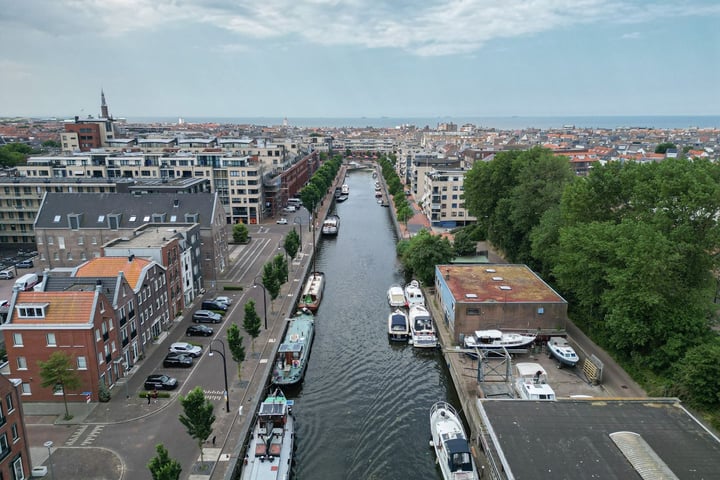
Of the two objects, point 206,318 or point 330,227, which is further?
point 330,227

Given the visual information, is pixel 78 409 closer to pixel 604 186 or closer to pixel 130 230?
pixel 130 230

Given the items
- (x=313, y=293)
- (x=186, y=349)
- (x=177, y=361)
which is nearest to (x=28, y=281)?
(x=186, y=349)

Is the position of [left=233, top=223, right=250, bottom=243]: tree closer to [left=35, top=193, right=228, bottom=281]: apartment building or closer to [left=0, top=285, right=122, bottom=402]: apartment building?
[left=35, top=193, right=228, bottom=281]: apartment building

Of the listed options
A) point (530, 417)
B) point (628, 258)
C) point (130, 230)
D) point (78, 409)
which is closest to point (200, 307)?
point (130, 230)

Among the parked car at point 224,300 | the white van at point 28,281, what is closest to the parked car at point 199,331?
the parked car at point 224,300

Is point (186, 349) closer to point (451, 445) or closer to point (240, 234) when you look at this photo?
point (451, 445)

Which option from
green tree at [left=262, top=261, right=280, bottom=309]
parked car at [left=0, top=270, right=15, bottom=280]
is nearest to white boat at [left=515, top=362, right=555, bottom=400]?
green tree at [left=262, top=261, right=280, bottom=309]

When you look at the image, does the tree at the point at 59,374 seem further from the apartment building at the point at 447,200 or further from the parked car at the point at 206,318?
the apartment building at the point at 447,200

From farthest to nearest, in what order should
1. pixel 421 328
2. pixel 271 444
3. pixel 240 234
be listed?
pixel 240 234 < pixel 421 328 < pixel 271 444

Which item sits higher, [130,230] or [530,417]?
[130,230]
